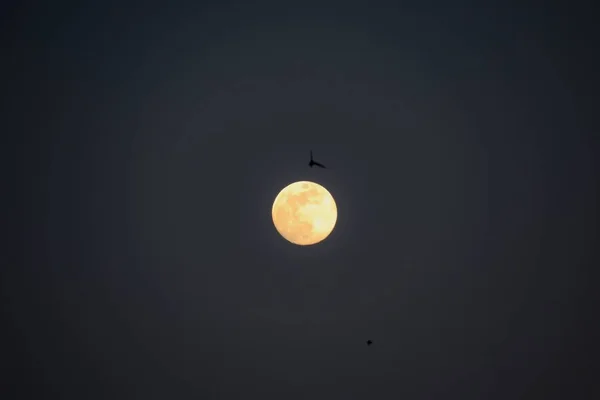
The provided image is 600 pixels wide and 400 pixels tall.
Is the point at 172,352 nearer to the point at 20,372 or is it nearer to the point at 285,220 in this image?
the point at 20,372

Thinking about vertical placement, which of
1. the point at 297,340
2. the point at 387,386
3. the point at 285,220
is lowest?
the point at 387,386

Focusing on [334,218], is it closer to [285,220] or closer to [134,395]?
[285,220]

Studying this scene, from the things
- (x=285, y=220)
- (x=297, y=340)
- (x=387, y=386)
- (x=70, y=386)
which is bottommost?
(x=70, y=386)

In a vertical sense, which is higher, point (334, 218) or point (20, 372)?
point (334, 218)

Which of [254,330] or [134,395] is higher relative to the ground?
[254,330]

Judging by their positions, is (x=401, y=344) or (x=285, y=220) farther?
(x=401, y=344)

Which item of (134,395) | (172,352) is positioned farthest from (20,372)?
(172,352)

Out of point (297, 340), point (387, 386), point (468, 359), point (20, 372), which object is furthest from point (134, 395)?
point (468, 359)

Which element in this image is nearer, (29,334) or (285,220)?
(285,220)
